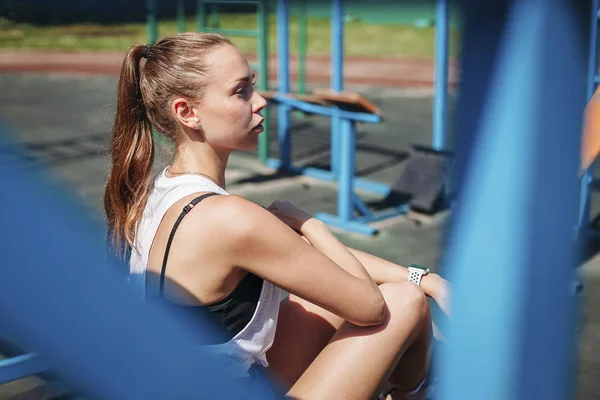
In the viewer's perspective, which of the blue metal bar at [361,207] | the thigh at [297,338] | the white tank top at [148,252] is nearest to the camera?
the white tank top at [148,252]

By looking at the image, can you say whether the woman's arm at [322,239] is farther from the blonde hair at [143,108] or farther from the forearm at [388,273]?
the blonde hair at [143,108]

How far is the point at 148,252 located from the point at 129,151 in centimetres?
30

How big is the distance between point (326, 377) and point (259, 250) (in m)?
0.32

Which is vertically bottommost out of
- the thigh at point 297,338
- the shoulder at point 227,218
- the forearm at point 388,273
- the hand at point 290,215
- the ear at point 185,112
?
the thigh at point 297,338

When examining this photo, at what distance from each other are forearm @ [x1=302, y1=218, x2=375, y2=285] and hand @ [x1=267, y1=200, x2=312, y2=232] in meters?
0.02

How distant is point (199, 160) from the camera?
5.83 ft

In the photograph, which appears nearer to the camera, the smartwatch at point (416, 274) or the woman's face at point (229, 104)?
the woman's face at point (229, 104)

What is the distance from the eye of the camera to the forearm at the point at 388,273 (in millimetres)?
1909

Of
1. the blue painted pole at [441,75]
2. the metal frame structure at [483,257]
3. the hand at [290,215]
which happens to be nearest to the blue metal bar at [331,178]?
the blue painted pole at [441,75]

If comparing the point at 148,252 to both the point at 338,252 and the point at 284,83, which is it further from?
the point at 284,83

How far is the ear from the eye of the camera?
5.67ft

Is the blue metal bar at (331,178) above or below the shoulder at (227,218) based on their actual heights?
below

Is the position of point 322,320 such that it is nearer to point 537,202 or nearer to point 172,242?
point 172,242

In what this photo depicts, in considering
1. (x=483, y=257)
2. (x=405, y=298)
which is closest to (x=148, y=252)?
(x=405, y=298)
